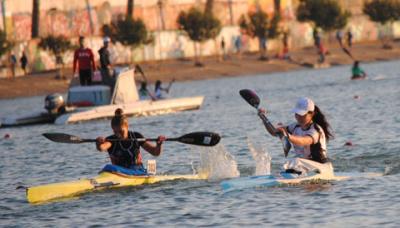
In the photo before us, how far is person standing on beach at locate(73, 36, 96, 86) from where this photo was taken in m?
38.7

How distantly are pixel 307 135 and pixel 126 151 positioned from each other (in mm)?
3384

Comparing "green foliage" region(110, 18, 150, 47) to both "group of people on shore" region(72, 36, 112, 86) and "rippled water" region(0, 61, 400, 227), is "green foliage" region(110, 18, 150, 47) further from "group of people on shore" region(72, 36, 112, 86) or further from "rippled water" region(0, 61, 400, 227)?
"group of people on shore" region(72, 36, 112, 86)

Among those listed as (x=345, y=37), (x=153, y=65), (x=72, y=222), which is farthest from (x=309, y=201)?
(x=345, y=37)

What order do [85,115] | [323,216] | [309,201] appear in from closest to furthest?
[323,216] → [309,201] → [85,115]

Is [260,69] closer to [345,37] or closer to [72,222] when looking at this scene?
[345,37]

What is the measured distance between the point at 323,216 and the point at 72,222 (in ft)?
12.2

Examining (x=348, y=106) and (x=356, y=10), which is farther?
(x=356, y=10)

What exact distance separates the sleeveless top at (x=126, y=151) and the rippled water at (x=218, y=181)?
0.48 m

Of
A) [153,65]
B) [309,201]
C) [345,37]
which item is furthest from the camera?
[345,37]

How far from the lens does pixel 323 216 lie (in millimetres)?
17297

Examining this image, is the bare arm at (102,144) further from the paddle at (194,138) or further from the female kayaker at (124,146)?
the paddle at (194,138)

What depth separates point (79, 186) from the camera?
20469 mm

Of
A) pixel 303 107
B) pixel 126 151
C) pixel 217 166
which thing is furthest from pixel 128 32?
pixel 303 107

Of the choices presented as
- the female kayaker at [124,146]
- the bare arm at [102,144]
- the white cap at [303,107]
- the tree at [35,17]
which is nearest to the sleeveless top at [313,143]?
the white cap at [303,107]
